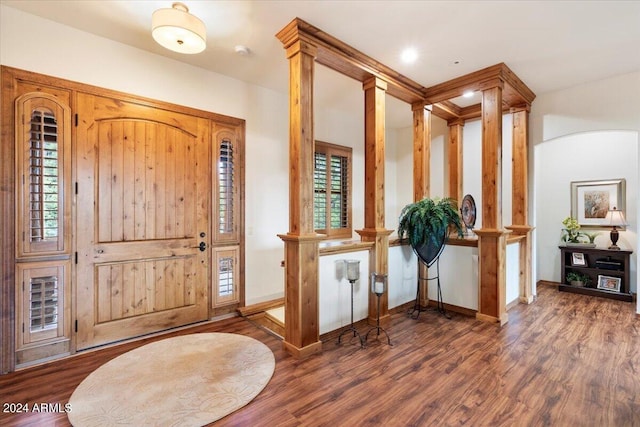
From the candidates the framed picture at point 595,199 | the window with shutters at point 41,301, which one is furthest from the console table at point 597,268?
the window with shutters at point 41,301

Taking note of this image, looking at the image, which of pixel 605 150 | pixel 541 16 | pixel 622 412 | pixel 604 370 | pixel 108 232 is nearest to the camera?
pixel 622 412

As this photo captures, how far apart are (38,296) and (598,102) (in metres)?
6.89

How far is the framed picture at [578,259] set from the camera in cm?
499

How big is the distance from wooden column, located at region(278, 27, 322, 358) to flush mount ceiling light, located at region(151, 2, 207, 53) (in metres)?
0.79

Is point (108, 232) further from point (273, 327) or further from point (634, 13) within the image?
point (634, 13)

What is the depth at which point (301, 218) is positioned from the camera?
2803 millimetres

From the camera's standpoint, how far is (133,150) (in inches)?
126

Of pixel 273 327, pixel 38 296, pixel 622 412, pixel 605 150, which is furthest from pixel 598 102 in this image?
pixel 38 296

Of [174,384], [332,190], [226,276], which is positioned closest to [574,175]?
[332,190]

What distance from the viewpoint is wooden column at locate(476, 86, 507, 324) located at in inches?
143

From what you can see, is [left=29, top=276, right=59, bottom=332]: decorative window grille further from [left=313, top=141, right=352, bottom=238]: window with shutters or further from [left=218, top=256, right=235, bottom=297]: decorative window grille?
[left=313, top=141, right=352, bottom=238]: window with shutters

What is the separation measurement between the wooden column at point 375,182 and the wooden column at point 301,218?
0.95 meters

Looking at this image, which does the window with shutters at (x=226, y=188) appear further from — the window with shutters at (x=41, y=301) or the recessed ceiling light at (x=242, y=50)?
the window with shutters at (x=41, y=301)

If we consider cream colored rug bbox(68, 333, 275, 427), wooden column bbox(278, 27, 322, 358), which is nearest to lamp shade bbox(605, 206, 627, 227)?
wooden column bbox(278, 27, 322, 358)
